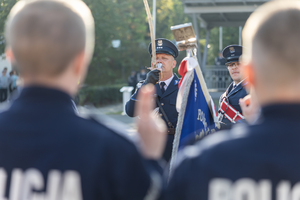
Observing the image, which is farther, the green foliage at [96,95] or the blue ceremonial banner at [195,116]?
the green foliage at [96,95]

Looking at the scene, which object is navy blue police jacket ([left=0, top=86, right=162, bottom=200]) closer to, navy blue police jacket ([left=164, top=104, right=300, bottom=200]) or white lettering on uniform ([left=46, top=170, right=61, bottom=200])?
white lettering on uniform ([left=46, top=170, right=61, bottom=200])

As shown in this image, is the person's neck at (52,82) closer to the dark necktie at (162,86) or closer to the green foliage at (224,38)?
the dark necktie at (162,86)

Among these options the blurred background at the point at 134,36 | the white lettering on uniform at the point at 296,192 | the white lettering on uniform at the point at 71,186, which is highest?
the blurred background at the point at 134,36

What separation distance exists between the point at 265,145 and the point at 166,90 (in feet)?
10.8

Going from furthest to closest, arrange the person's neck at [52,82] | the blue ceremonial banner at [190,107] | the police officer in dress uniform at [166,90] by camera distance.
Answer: the police officer in dress uniform at [166,90] → the blue ceremonial banner at [190,107] → the person's neck at [52,82]

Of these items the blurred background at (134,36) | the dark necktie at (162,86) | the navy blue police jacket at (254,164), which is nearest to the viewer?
the navy blue police jacket at (254,164)

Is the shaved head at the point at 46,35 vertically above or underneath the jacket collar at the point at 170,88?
above

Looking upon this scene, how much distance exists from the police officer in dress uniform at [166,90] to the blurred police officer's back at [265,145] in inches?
108

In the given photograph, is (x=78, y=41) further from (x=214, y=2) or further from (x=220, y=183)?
(x=214, y=2)

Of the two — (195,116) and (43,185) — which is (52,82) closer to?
(43,185)

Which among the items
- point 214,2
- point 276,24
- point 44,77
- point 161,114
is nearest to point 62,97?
point 44,77

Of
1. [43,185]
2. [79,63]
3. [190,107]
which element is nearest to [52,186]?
[43,185]

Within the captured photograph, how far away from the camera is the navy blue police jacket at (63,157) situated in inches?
54.3

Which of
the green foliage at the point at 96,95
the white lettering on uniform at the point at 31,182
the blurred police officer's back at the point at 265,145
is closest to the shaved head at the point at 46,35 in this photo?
the white lettering on uniform at the point at 31,182
